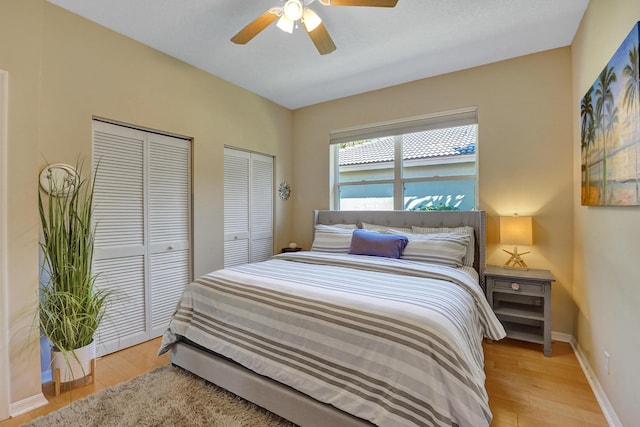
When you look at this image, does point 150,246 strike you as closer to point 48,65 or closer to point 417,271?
point 48,65

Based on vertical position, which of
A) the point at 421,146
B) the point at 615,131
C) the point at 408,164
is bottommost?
the point at 615,131

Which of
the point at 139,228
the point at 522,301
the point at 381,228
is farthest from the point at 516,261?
the point at 139,228

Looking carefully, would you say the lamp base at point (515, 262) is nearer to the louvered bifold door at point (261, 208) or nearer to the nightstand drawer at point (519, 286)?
the nightstand drawer at point (519, 286)

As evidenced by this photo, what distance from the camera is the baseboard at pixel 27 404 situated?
1755 mm

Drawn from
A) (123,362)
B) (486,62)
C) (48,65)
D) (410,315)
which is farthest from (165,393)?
(486,62)

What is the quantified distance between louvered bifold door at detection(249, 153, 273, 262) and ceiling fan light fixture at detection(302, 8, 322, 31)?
2.03 m

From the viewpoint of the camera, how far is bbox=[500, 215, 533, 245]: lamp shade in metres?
2.55

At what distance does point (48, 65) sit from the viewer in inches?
82.5

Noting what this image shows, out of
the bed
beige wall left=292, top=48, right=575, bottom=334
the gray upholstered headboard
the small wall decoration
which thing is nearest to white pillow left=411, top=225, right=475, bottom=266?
the gray upholstered headboard

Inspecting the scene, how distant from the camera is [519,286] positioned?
249cm

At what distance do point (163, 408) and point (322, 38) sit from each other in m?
2.60

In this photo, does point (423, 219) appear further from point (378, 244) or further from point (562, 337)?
point (562, 337)

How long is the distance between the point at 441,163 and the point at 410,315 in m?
2.40

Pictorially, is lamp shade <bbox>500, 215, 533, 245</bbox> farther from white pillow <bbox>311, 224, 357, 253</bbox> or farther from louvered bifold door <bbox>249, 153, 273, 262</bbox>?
louvered bifold door <bbox>249, 153, 273, 262</bbox>
